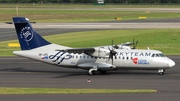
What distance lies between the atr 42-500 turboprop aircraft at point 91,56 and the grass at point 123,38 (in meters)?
16.9

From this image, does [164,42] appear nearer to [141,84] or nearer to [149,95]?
[141,84]

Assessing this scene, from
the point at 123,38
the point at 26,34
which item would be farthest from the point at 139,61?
the point at 123,38

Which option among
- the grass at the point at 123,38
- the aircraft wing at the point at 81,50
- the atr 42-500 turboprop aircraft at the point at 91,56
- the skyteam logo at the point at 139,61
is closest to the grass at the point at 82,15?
the grass at the point at 123,38

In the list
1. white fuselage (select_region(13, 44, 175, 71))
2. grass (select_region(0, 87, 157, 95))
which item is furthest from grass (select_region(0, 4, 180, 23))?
grass (select_region(0, 87, 157, 95))

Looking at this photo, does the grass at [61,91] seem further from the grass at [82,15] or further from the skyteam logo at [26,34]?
the grass at [82,15]

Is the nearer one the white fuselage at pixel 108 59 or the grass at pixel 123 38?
the white fuselage at pixel 108 59

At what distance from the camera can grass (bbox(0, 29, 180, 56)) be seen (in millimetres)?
60188

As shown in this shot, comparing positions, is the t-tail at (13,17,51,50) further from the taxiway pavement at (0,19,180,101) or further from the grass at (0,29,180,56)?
the grass at (0,29,180,56)

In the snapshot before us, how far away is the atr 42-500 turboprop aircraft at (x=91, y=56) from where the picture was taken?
3712 centimetres

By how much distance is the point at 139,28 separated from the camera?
7625 cm

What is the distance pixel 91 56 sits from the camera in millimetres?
38469

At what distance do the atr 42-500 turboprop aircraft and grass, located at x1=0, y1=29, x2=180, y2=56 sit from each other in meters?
16.9

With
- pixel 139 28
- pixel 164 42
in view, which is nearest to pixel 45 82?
pixel 164 42

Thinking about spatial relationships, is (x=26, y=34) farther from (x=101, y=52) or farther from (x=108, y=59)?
(x=108, y=59)
